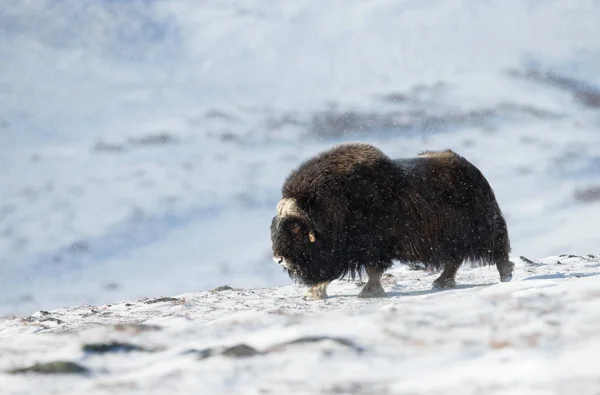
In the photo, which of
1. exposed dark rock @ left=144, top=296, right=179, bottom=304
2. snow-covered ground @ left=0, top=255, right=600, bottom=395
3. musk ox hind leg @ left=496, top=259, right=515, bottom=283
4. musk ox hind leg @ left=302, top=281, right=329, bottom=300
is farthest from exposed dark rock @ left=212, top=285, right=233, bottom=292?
snow-covered ground @ left=0, top=255, right=600, bottom=395

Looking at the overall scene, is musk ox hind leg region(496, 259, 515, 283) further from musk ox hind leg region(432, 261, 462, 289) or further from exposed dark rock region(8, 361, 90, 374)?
exposed dark rock region(8, 361, 90, 374)

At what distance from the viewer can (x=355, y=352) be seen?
2.95 meters

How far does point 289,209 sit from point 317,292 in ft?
3.75

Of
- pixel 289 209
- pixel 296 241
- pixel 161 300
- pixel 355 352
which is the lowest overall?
pixel 355 352

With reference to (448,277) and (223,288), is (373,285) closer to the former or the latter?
(448,277)

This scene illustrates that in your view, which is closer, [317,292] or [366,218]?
[366,218]

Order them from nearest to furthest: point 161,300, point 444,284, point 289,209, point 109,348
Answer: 1. point 109,348
2. point 289,209
3. point 444,284
4. point 161,300

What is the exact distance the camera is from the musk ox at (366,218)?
823 cm

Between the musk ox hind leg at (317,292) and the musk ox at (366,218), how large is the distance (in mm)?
12

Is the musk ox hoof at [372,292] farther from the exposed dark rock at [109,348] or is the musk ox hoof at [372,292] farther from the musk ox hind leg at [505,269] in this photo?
the exposed dark rock at [109,348]

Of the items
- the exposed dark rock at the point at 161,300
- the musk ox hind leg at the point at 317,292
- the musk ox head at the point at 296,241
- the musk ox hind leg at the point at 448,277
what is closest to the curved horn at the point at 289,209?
the musk ox head at the point at 296,241

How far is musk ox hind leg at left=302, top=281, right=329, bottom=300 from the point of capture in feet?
27.8

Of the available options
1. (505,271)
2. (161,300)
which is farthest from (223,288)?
(505,271)

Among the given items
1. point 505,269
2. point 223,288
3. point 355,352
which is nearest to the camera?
point 355,352
